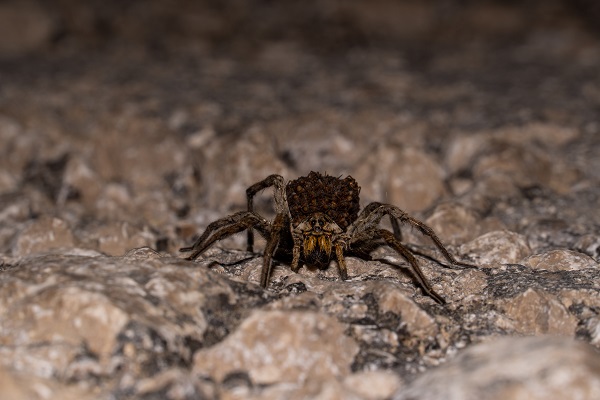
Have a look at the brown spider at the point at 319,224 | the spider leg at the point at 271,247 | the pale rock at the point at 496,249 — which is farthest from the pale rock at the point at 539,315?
the spider leg at the point at 271,247

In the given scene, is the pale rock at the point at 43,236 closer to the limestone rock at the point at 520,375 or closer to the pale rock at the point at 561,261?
the limestone rock at the point at 520,375

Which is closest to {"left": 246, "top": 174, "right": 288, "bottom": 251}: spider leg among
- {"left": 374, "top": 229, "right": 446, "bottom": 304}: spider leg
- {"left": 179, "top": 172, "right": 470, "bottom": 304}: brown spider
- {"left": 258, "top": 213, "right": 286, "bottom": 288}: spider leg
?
{"left": 179, "top": 172, "right": 470, "bottom": 304}: brown spider

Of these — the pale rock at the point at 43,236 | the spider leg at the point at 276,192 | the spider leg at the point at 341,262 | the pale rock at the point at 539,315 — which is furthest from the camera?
the pale rock at the point at 43,236

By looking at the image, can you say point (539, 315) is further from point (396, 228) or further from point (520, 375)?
point (396, 228)

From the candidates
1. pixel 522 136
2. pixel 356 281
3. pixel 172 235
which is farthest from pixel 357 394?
pixel 522 136

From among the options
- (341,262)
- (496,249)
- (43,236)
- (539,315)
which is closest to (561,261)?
(496,249)

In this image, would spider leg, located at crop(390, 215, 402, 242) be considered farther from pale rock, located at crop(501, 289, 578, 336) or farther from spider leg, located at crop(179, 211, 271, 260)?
pale rock, located at crop(501, 289, 578, 336)

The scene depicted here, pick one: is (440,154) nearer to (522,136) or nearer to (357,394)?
(522,136)
